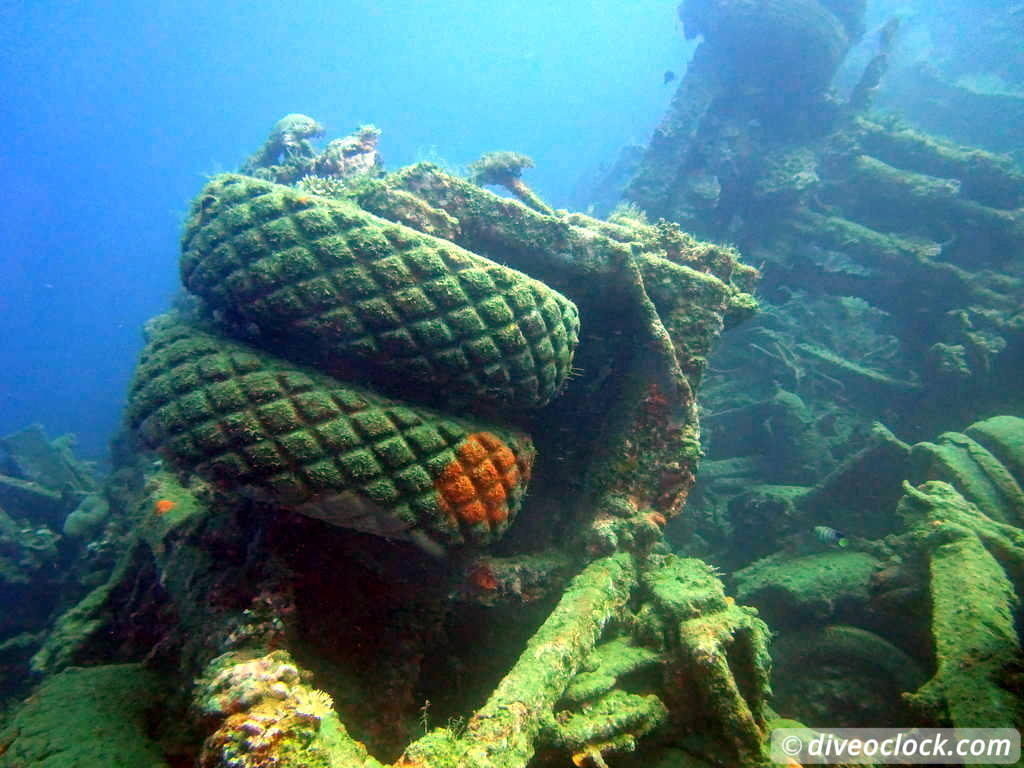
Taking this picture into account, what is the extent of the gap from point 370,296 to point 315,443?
1.11m

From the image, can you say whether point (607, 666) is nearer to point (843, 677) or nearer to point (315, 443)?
point (315, 443)

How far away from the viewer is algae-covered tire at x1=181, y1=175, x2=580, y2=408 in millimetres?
3498

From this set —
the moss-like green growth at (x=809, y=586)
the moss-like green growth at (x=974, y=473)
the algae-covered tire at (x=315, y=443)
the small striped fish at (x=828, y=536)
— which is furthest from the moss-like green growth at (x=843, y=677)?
the algae-covered tire at (x=315, y=443)

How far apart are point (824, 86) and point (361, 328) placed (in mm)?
19797

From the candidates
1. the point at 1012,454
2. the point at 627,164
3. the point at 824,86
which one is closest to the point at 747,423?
the point at 1012,454

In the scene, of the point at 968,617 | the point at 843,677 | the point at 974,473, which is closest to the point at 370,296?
the point at 968,617

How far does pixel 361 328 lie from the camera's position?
3486 mm

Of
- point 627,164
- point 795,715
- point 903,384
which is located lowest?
point 795,715

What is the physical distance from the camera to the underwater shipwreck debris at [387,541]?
9.27ft

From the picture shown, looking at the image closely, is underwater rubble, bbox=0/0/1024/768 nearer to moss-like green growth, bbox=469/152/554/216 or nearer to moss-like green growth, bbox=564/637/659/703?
moss-like green growth, bbox=564/637/659/703

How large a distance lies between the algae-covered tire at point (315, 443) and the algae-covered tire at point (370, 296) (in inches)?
11.5

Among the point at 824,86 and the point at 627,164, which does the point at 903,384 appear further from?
the point at 627,164

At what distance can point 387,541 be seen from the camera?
12.4ft

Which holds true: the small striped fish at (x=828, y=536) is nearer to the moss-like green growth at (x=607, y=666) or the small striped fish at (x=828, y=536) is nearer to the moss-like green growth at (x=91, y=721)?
the moss-like green growth at (x=607, y=666)
